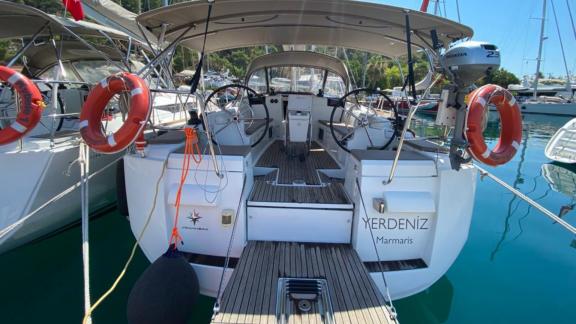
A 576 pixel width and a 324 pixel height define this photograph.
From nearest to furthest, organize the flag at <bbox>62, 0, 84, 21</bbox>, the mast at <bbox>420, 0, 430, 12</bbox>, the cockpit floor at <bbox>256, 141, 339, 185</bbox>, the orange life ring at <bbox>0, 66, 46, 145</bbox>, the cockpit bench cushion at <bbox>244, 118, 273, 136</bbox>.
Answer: the orange life ring at <bbox>0, 66, 46, 145</bbox>, the cockpit floor at <bbox>256, 141, 339, 185</bbox>, the flag at <bbox>62, 0, 84, 21</bbox>, the cockpit bench cushion at <bbox>244, 118, 273, 136</bbox>, the mast at <bbox>420, 0, 430, 12</bbox>

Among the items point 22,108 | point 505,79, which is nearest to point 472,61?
point 22,108

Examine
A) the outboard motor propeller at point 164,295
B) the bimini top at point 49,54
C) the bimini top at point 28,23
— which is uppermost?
the bimini top at point 28,23

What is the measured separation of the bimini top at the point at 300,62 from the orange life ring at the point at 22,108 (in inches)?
150

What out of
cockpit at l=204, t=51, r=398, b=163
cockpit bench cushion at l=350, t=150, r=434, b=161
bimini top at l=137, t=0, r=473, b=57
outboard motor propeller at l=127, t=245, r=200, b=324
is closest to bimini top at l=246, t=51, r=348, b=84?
cockpit at l=204, t=51, r=398, b=163

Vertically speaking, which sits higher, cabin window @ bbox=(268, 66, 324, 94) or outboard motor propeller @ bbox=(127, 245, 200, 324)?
cabin window @ bbox=(268, 66, 324, 94)

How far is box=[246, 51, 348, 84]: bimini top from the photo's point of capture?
18.2ft

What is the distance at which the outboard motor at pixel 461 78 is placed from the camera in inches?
88.5

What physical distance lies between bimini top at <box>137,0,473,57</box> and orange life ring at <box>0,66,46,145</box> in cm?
106

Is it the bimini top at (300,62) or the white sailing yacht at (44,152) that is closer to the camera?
the white sailing yacht at (44,152)

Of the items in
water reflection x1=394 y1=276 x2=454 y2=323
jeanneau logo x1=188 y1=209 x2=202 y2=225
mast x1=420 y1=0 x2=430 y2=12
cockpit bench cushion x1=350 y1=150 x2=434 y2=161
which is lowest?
water reflection x1=394 y1=276 x2=454 y2=323

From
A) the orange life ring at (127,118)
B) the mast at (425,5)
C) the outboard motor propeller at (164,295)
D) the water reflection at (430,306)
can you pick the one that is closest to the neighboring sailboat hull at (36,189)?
the orange life ring at (127,118)

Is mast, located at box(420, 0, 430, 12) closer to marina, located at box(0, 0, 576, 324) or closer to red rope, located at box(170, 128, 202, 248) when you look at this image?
marina, located at box(0, 0, 576, 324)

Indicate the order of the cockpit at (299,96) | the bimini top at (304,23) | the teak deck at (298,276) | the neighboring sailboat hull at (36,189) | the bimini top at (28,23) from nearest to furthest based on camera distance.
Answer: the teak deck at (298,276) → the bimini top at (304,23) → the neighboring sailboat hull at (36,189) → the bimini top at (28,23) → the cockpit at (299,96)

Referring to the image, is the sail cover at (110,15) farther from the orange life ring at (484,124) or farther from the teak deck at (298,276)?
the orange life ring at (484,124)
